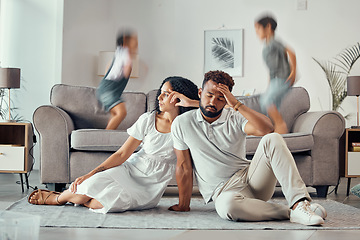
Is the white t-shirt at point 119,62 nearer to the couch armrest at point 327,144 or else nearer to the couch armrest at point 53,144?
the couch armrest at point 53,144

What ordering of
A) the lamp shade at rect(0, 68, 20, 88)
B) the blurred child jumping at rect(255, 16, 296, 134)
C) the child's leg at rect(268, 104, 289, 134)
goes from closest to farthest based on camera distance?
the child's leg at rect(268, 104, 289, 134) < the lamp shade at rect(0, 68, 20, 88) < the blurred child jumping at rect(255, 16, 296, 134)

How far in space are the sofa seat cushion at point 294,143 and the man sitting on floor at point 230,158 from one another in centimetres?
98

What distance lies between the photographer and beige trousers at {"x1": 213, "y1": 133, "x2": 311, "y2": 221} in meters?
2.60

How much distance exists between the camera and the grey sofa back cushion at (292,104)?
4.57 meters

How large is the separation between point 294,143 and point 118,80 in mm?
2582

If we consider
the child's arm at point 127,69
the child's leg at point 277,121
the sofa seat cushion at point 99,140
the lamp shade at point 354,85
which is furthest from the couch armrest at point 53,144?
the lamp shade at point 354,85

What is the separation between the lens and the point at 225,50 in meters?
6.73

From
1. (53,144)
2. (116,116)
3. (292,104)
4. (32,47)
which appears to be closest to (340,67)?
(292,104)

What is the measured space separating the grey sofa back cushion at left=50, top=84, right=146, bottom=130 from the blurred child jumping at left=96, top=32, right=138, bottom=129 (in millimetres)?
51

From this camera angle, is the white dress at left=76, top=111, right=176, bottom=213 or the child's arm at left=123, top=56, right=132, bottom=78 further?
the child's arm at left=123, top=56, right=132, bottom=78

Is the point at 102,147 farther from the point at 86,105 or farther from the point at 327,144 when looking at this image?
the point at 327,144

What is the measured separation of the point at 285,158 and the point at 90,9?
4.42 meters

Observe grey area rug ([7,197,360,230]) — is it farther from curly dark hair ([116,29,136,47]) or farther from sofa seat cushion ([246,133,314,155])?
curly dark hair ([116,29,136,47])

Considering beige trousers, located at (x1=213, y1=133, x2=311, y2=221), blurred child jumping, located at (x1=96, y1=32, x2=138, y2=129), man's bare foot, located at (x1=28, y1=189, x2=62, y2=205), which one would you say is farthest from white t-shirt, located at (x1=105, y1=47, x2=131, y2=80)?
beige trousers, located at (x1=213, y1=133, x2=311, y2=221)
